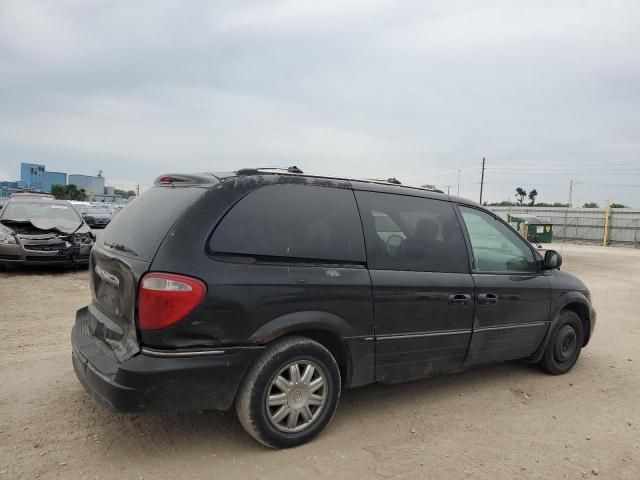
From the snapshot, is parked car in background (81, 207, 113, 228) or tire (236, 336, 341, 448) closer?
tire (236, 336, 341, 448)

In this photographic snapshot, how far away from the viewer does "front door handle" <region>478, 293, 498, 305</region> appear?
407cm

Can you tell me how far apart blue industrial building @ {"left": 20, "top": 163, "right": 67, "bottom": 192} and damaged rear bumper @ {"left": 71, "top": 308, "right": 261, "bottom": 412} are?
4206 inches

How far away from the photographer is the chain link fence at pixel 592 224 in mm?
34594

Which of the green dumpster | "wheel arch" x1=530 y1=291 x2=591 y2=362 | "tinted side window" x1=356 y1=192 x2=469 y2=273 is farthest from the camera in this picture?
the green dumpster

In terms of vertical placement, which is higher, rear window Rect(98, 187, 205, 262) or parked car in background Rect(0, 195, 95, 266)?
rear window Rect(98, 187, 205, 262)

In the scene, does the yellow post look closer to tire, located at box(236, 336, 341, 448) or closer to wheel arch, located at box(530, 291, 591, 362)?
wheel arch, located at box(530, 291, 591, 362)

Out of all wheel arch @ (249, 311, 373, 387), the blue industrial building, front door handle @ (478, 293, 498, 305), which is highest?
the blue industrial building

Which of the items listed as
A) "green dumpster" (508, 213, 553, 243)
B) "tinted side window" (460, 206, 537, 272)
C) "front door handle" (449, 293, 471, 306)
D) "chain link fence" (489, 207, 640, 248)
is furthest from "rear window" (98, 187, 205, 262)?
"chain link fence" (489, 207, 640, 248)

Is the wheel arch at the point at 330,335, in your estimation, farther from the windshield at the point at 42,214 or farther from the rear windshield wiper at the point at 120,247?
the windshield at the point at 42,214

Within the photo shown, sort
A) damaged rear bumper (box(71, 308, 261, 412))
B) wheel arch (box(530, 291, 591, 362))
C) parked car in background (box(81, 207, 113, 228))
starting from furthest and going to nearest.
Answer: parked car in background (box(81, 207, 113, 228))
wheel arch (box(530, 291, 591, 362))
damaged rear bumper (box(71, 308, 261, 412))

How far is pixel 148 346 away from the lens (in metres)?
2.77

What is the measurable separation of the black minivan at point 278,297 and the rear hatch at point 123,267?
1 cm

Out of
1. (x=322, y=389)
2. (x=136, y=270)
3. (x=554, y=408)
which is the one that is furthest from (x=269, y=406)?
(x=554, y=408)

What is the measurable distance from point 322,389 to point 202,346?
0.91m
